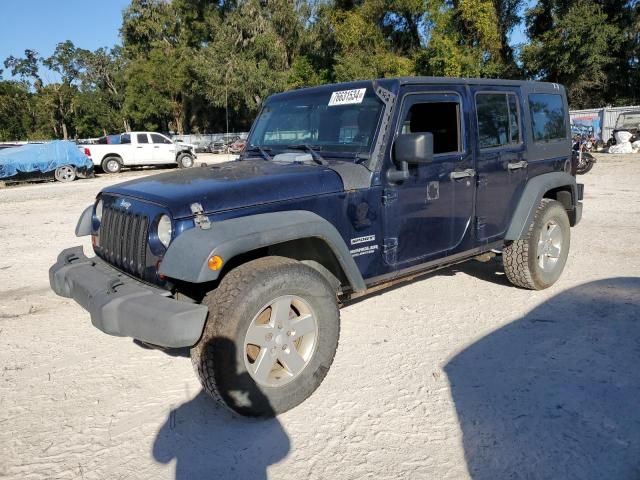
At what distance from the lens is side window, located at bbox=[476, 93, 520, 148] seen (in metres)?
4.29

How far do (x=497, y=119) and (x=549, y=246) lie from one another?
1.54 meters

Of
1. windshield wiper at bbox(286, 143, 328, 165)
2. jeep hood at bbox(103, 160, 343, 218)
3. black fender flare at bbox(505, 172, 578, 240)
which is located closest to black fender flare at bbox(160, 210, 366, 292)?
jeep hood at bbox(103, 160, 343, 218)

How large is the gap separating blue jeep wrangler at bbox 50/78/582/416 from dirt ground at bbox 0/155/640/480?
0.34 meters

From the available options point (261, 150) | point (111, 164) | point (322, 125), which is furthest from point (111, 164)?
point (322, 125)

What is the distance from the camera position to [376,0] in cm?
3312

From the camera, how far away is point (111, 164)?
2095 cm

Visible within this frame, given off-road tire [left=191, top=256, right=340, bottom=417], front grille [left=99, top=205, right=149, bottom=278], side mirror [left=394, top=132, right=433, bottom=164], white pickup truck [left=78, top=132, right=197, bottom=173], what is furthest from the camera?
white pickup truck [left=78, top=132, right=197, bottom=173]

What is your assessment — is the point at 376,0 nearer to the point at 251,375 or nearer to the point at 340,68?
the point at 340,68

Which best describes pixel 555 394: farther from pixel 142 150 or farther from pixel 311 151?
pixel 142 150

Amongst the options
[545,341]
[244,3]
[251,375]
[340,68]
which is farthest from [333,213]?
[244,3]

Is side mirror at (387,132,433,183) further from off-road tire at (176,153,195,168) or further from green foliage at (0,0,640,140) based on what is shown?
off-road tire at (176,153,195,168)

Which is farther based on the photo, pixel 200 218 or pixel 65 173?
pixel 65 173

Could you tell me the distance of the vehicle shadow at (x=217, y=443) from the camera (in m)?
2.57

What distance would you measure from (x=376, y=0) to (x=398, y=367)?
3430 centimetres
